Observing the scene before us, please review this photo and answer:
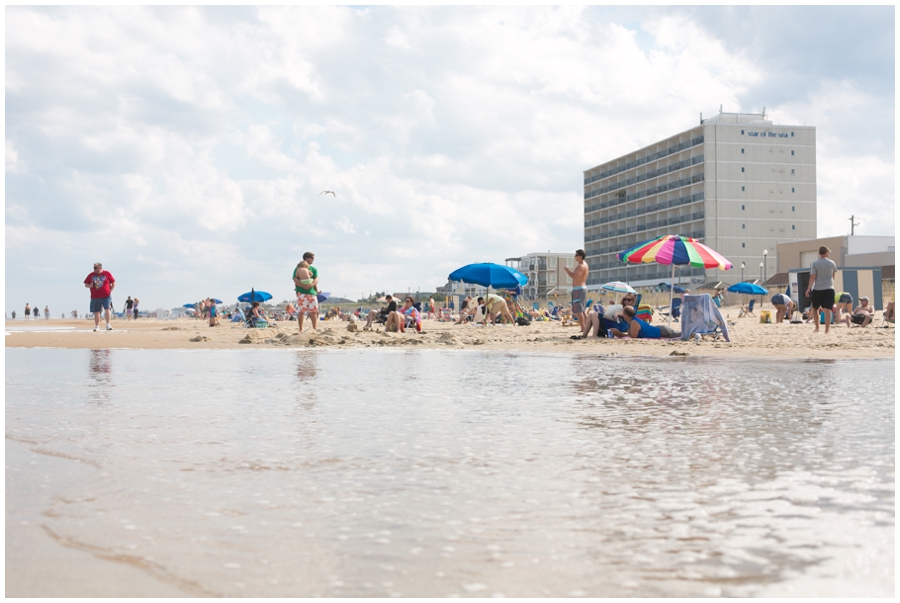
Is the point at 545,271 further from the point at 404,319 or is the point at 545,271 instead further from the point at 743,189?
the point at 404,319

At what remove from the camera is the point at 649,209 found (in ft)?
298

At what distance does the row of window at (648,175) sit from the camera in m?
83.3

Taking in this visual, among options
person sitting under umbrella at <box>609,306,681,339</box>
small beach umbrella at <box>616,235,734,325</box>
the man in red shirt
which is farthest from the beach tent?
the man in red shirt

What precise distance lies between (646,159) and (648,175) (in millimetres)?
1912

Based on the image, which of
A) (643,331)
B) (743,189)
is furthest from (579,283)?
(743,189)

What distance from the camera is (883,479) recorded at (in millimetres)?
2852

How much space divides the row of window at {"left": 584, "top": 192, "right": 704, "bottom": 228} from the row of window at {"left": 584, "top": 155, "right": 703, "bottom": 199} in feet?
10.3

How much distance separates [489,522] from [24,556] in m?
1.25

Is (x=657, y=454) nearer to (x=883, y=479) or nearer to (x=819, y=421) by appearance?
(x=883, y=479)

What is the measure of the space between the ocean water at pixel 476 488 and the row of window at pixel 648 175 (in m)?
81.9

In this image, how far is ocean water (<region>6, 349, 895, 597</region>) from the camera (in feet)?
6.45

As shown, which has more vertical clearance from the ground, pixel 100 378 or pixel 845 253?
pixel 845 253

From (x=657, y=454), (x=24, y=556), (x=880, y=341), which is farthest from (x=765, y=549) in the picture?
(x=880, y=341)

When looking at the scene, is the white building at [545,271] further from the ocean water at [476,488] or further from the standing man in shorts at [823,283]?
the ocean water at [476,488]
